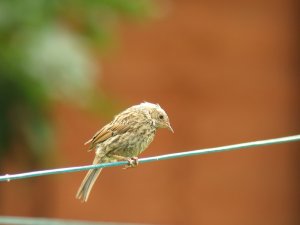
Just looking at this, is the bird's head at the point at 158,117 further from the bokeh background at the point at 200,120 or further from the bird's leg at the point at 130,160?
the bokeh background at the point at 200,120

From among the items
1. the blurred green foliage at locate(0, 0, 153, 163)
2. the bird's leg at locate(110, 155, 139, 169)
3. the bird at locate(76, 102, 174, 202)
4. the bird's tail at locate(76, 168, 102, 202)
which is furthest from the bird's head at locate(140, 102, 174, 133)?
the blurred green foliage at locate(0, 0, 153, 163)

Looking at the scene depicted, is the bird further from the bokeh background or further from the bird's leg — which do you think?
the bokeh background

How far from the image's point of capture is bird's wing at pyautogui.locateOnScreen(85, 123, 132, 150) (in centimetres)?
623

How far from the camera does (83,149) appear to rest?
10445 millimetres

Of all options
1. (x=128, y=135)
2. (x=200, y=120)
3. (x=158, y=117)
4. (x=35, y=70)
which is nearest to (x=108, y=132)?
(x=128, y=135)

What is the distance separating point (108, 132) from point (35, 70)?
1.67 m

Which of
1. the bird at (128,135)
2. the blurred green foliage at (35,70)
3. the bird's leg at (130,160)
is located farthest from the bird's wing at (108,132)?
the blurred green foliage at (35,70)

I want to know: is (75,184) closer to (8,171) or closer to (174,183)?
(174,183)

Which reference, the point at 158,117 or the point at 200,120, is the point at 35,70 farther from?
the point at 200,120

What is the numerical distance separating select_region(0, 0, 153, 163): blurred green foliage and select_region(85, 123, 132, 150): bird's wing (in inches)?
63.2

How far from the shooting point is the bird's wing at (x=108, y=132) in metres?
6.23

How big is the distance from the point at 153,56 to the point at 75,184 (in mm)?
1579

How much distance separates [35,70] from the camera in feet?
25.6

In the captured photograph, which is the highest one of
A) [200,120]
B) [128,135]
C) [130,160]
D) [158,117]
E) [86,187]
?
[200,120]
